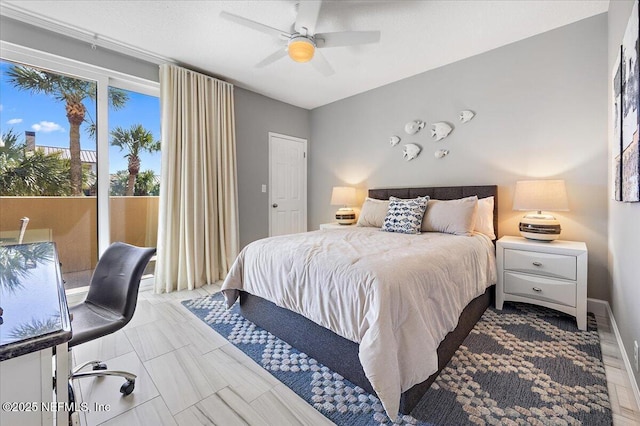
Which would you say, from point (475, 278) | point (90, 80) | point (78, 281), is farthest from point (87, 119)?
point (475, 278)

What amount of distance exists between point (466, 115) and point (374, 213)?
5.01 ft

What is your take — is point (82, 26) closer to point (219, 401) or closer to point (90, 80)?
point (90, 80)

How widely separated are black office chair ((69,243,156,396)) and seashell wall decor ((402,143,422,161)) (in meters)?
3.12

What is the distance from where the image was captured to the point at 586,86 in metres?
2.48

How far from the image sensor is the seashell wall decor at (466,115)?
3.12 m

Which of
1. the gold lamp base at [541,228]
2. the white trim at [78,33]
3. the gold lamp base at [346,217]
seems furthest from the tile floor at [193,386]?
the white trim at [78,33]

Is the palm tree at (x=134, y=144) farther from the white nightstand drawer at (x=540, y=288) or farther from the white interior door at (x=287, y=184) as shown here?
the white nightstand drawer at (x=540, y=288)

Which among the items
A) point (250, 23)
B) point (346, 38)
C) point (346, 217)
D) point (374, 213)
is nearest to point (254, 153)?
point (346, 217)

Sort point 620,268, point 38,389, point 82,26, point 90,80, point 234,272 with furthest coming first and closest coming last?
1. point 90,80
2. point 82,26
3. point 234,272
4. point 620,268
5. point 38,389

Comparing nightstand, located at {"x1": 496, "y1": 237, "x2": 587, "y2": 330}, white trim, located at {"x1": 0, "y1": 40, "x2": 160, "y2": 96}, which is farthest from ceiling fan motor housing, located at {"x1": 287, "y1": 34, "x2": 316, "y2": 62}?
nightstand, located at {"x1": 496, "y1": 237, "x2": 587, "y2": 330}

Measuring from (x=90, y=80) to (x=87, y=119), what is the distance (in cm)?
40

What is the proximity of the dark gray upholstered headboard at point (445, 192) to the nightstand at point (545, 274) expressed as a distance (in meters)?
0.52

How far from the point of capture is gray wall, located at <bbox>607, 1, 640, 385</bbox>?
1502 millimetres

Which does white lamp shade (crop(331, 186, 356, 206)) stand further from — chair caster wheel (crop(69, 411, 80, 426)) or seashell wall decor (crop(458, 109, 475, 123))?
chair caster wheel (crop(69, 411, 80, 426))
